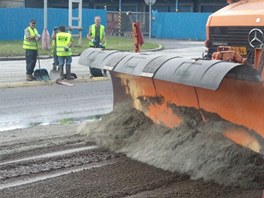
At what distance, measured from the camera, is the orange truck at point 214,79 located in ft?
16.4

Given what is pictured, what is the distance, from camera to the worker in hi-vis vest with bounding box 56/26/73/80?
13703 millimetres

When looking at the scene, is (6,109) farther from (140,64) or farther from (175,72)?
(175,72)

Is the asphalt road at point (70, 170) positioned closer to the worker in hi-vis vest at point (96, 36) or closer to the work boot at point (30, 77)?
the work boot at point (30, 77)

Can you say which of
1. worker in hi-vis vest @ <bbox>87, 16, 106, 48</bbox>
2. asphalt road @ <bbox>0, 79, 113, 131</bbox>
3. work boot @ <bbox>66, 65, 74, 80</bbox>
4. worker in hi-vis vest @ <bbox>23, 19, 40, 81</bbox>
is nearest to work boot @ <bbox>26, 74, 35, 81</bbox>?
worker in hi-vis vest @ <bbox>23, 19, 40, 81</bbox>

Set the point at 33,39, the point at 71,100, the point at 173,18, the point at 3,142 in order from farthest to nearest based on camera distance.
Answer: the point at 173,18 < the point at 33,39 < the point at 71,100 < the point at 3,142

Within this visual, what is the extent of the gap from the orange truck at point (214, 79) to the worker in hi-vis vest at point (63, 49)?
22.1 ft

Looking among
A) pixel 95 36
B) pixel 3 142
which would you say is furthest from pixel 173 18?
pixel 3 142

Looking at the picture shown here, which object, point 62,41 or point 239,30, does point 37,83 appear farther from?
point 239,30

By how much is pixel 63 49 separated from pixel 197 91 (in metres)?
8.56

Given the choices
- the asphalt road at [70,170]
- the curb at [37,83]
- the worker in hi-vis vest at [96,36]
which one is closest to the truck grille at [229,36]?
the asphalt road at [70,170]

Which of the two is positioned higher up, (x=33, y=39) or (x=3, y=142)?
(x=33, y=39)

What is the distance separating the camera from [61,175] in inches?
218

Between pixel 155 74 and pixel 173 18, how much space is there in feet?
113

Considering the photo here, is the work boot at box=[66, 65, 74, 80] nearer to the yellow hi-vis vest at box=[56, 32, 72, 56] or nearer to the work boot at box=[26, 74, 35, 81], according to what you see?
the yellow hi-vis vest at box=[56, 32, 72, 56]
